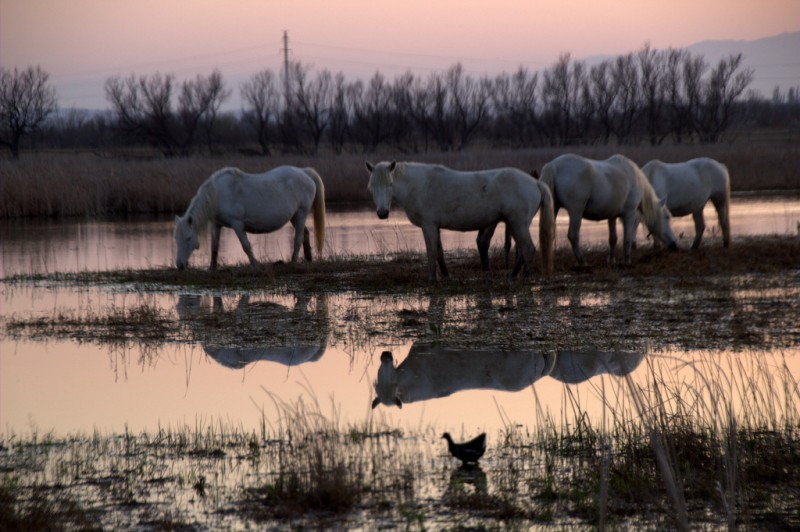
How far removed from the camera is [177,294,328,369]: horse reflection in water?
27.6 ft

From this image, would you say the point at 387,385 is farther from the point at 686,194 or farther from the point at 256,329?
the point at 686,194

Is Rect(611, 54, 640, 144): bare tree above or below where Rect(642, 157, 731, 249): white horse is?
above

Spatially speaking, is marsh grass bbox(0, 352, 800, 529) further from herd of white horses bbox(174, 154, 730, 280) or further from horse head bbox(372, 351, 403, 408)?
herd of white horses bbox(174, 154, 730, 280)

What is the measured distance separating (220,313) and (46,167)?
68.1ft

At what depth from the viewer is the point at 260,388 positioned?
737 cm

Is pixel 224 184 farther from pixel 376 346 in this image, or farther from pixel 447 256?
pixel 376 346

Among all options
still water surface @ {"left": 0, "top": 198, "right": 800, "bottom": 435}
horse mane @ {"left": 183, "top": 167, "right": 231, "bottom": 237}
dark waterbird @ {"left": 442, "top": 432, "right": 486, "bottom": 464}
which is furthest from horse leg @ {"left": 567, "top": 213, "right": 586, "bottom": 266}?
dark waterbird @ {"left": 442, "top": 432, "right": 486, "bottom": 464}

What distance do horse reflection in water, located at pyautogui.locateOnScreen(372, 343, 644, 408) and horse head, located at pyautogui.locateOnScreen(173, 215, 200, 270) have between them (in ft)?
19.3

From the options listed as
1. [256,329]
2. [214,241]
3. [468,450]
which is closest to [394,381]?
[468,450]

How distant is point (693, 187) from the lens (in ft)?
49.3

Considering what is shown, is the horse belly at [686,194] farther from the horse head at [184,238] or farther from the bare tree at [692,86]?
the bare tree at [692,86]

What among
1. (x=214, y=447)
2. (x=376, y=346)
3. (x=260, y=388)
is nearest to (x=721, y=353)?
(x=376, y=346)

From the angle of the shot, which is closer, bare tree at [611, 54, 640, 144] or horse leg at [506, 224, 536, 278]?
horse leg at [506, 224, 536, 278]

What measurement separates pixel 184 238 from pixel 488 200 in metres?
4.51
